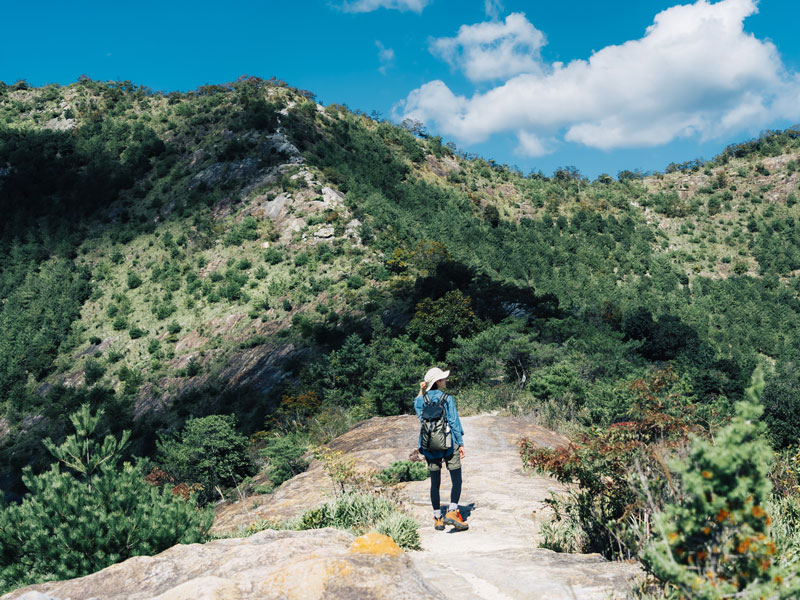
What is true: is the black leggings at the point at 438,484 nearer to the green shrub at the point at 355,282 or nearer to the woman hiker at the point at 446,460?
the woman hiker at the point at 446,460

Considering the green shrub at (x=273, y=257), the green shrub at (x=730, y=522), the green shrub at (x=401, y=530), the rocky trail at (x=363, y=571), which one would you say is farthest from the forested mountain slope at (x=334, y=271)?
the green shrub at (x=730, y=522)

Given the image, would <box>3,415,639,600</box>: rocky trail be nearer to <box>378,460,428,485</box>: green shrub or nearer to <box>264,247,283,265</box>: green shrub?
<box>378,460,428,485</box>: green shrub

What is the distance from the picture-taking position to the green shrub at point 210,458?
1266 centimetres

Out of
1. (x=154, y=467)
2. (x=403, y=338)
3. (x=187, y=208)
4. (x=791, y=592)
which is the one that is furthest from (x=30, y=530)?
(x=187, y=208)

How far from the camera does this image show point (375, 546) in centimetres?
355

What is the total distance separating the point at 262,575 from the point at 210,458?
10520 mm

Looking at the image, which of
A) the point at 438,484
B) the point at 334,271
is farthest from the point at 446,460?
the point at 334,271

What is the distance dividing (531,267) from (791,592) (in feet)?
142

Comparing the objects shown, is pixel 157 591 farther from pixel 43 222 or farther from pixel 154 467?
pixel 43 222

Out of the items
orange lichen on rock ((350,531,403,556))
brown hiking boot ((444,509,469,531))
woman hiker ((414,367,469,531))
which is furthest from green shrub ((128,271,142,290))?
orange lichen on rock ((350,531,403,556))

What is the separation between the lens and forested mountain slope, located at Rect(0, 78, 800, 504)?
815 inches

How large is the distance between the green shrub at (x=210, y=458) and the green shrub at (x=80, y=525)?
7.95 metres

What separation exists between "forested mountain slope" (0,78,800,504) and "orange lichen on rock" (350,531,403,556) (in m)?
9.68

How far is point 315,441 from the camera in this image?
14.1 metres
